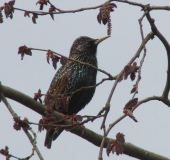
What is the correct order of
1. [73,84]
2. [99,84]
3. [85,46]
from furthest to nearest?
[85,46] → [73,84] → [99,84]

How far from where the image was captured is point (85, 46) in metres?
8.91

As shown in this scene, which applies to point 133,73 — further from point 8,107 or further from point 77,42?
point 77,42

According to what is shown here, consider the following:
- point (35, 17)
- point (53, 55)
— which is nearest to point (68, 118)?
point (53, 55)

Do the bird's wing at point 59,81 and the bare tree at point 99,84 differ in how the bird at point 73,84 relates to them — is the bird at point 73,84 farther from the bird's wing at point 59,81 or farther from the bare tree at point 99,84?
Answer: the bare tree at point 99,84

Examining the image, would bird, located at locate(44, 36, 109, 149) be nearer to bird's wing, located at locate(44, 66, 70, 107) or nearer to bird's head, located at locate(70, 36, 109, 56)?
bird's wing, located at locate(44, 66, 70, 107)

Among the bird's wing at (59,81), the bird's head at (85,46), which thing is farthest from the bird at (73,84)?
the bird's head at (85,46)

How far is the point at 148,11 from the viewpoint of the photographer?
500cm

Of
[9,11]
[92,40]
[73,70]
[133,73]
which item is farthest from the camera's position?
[92,40]

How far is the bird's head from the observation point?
347 inches

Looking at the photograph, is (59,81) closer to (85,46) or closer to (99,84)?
(85,46)

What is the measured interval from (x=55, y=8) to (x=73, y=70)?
10.1ft

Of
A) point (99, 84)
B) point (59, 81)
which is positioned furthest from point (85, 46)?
point (99, 84)

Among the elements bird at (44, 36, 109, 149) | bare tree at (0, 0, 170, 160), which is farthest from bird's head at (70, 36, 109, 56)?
bare tree at (0, 0, 170, 160)

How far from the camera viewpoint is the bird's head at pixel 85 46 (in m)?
8.82
